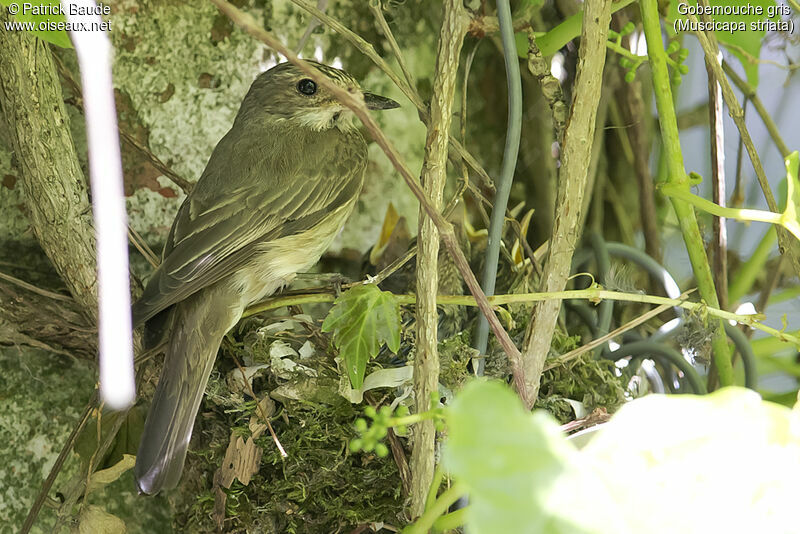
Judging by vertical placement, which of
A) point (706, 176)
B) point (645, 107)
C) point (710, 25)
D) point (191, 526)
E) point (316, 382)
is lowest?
point (191, 526)

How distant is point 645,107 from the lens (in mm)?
2287

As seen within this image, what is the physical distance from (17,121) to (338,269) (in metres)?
0.84

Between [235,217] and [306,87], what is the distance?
0.45m

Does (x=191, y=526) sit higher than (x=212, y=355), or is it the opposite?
(x=212, y=355)

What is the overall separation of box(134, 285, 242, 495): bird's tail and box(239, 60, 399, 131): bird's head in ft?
1.60

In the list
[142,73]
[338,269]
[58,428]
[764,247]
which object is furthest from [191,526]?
[764,247]

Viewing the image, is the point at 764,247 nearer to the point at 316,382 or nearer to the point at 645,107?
the point at 645,107

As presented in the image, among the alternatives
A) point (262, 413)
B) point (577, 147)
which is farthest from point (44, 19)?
point (577, 147)

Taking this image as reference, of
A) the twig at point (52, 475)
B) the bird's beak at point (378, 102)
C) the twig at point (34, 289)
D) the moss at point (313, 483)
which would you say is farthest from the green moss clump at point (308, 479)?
the bird's beak at point (378, 102)

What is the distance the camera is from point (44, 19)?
4.24 ft

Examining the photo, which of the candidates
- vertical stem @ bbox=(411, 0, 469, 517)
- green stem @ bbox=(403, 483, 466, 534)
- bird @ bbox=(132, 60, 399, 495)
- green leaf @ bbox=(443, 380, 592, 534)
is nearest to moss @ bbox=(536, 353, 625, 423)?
vertical stem @ bbox=(411, 0, 469, 517)

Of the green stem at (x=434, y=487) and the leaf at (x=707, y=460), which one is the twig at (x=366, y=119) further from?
the leaf at (x=707, y=460)

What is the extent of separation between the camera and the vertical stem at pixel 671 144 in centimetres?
Answer: 143

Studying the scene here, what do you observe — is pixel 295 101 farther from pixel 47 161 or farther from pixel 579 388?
pixel 579 388
